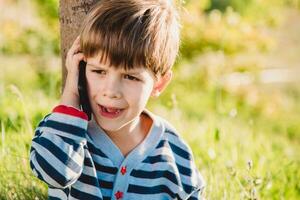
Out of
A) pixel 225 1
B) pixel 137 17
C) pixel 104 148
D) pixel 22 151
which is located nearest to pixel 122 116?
pixel 104 148

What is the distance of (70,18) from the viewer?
3.00m

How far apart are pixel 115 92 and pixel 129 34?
216mm

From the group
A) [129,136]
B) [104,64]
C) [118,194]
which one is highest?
[104,64]

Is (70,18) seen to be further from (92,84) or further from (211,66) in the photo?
(211,66)

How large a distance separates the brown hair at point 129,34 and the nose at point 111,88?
6cm

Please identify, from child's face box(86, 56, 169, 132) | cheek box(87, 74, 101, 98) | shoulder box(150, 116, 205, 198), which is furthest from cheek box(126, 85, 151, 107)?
shoulder box(150, 116, 205, 198)

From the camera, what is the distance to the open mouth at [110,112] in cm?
258

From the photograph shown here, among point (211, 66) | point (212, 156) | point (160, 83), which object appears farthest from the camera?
point (211, 66)

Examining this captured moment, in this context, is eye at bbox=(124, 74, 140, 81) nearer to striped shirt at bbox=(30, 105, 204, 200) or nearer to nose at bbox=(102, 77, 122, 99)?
nose at bbox=(102, 77, 122, 99)

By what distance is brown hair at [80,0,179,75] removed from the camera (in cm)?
252

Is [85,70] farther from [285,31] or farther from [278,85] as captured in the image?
[285,31]

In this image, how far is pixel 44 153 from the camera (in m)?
2.50

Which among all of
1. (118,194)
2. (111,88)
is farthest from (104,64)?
(118,194)

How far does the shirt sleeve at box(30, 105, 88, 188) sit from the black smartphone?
0.24 feet
